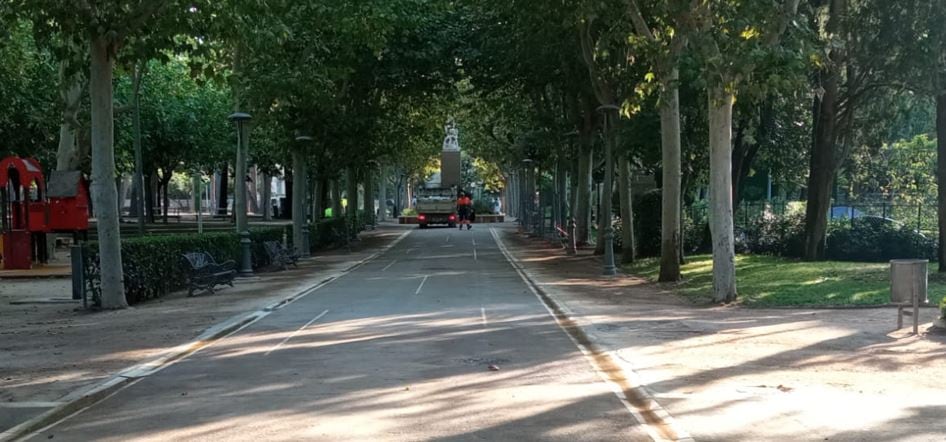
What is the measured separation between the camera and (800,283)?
18.2m

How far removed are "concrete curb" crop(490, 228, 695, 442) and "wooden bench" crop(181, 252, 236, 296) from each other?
820 centimetres

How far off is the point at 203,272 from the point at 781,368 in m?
13.7

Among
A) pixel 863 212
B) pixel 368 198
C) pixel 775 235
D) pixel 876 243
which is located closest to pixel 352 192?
pixel 368 198

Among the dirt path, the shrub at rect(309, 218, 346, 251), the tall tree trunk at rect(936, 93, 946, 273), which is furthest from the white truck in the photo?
the tall tree trunk at rect(936, 93, 946, 273)

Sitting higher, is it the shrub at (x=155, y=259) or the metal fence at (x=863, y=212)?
the metal fence at (x=863, y=212)

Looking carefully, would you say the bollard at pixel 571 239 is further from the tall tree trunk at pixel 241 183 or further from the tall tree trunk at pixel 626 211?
the tall tree trunk at pixel 241 183

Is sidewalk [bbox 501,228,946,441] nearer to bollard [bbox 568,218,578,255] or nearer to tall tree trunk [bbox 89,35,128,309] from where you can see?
tall tree trunk [bbox 89,35,128,309]

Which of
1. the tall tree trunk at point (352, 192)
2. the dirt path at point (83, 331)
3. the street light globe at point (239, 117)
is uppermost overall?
the street light globe at point (239, 117)

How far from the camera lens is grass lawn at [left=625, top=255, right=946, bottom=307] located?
1563 centimetres

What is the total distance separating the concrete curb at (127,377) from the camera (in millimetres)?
7090

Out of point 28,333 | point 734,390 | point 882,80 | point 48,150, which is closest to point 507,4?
point 882,80

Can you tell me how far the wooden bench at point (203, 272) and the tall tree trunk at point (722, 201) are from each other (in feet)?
36.0

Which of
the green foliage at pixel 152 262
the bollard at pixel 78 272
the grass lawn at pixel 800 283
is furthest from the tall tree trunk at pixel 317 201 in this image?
the bollard at pixel 78 272

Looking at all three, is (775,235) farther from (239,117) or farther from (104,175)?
(104,175)
